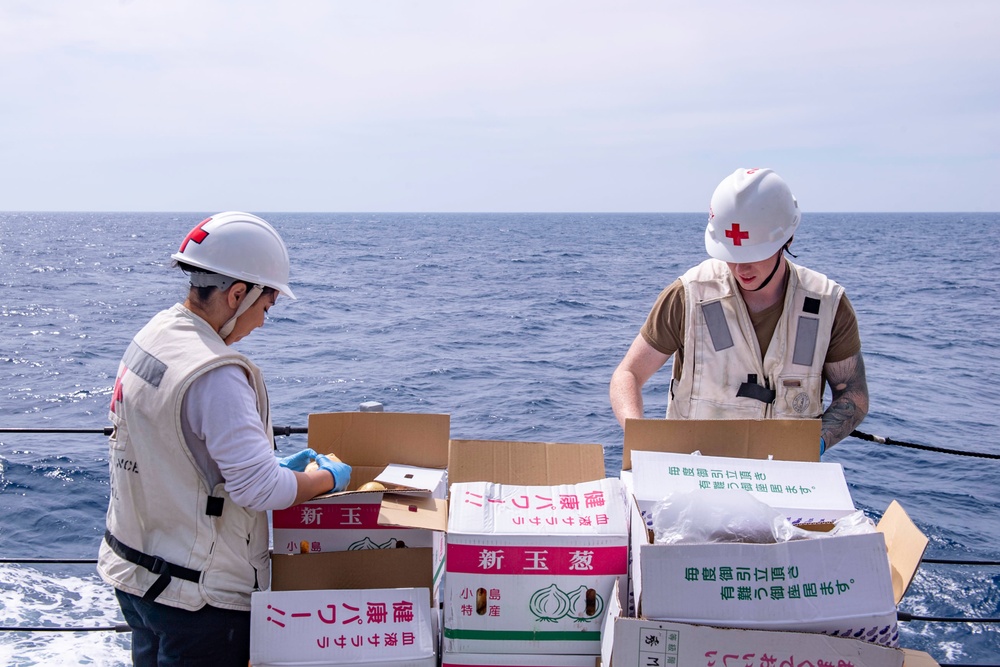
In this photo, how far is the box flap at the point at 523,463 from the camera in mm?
2473

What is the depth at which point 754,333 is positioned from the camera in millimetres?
3047

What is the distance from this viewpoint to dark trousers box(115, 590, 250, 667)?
6.95 ft

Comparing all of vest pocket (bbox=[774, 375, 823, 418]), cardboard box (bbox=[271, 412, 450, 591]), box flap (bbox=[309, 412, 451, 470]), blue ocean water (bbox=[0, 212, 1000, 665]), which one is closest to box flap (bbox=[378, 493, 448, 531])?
cardboard box (bbox=[271, 412, 450, 591])

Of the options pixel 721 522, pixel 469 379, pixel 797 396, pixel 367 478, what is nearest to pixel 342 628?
pixel 367 478

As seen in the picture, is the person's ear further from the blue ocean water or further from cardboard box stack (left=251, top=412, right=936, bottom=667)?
the blue ocean water

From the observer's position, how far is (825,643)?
193 cm

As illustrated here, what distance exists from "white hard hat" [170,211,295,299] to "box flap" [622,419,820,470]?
1.13 meters

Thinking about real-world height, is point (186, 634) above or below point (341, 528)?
below

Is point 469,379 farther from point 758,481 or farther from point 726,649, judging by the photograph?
point 726,649

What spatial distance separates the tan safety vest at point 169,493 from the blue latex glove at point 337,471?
0.82 ft

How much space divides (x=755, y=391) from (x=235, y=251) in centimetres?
185

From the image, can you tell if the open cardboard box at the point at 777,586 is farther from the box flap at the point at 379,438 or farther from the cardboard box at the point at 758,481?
the box flap at the point at 379,438

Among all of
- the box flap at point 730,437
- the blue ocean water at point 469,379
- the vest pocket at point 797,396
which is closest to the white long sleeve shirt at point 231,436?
the box flap at point 730,437

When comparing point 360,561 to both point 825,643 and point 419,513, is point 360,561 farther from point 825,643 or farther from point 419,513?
point 825,643
